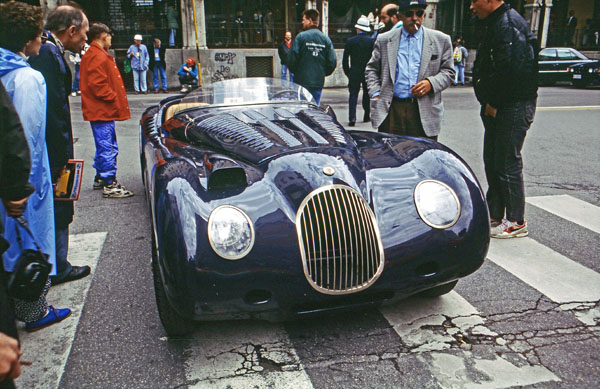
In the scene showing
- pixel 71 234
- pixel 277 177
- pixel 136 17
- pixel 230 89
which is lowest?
pixel 71 234

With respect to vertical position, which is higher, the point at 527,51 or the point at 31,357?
the point at 527,51

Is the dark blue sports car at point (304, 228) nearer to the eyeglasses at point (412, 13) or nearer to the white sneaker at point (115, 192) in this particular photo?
the eyeglasses at point (412, 13)

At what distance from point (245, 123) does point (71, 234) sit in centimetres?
213

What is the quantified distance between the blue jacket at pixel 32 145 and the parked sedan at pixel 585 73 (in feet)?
65.7

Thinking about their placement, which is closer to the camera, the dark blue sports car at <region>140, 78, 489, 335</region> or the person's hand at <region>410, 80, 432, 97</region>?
the dark blue sports car at <region>140, 78, 489, 335</region>

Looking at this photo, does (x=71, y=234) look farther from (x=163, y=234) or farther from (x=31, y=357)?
(x=163, y=234)

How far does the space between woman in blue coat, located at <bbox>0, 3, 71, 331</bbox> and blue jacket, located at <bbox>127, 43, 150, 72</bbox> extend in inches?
A: 601

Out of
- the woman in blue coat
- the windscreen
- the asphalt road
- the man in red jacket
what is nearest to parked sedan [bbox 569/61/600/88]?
the asphalt road

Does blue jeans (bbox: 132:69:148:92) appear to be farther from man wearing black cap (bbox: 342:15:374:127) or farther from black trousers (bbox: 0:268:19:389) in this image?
black trousers (bbox: 0:268:19:389)

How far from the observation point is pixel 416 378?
247 cm

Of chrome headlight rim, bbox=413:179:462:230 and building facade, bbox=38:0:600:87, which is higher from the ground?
building facade, bbox=38:0:600:87

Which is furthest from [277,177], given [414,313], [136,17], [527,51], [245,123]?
[136,17]

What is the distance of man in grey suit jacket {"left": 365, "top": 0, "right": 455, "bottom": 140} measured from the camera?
15.1 feet

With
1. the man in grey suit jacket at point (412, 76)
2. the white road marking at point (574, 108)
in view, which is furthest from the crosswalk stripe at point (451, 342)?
the white road marking at point (574, 108)
